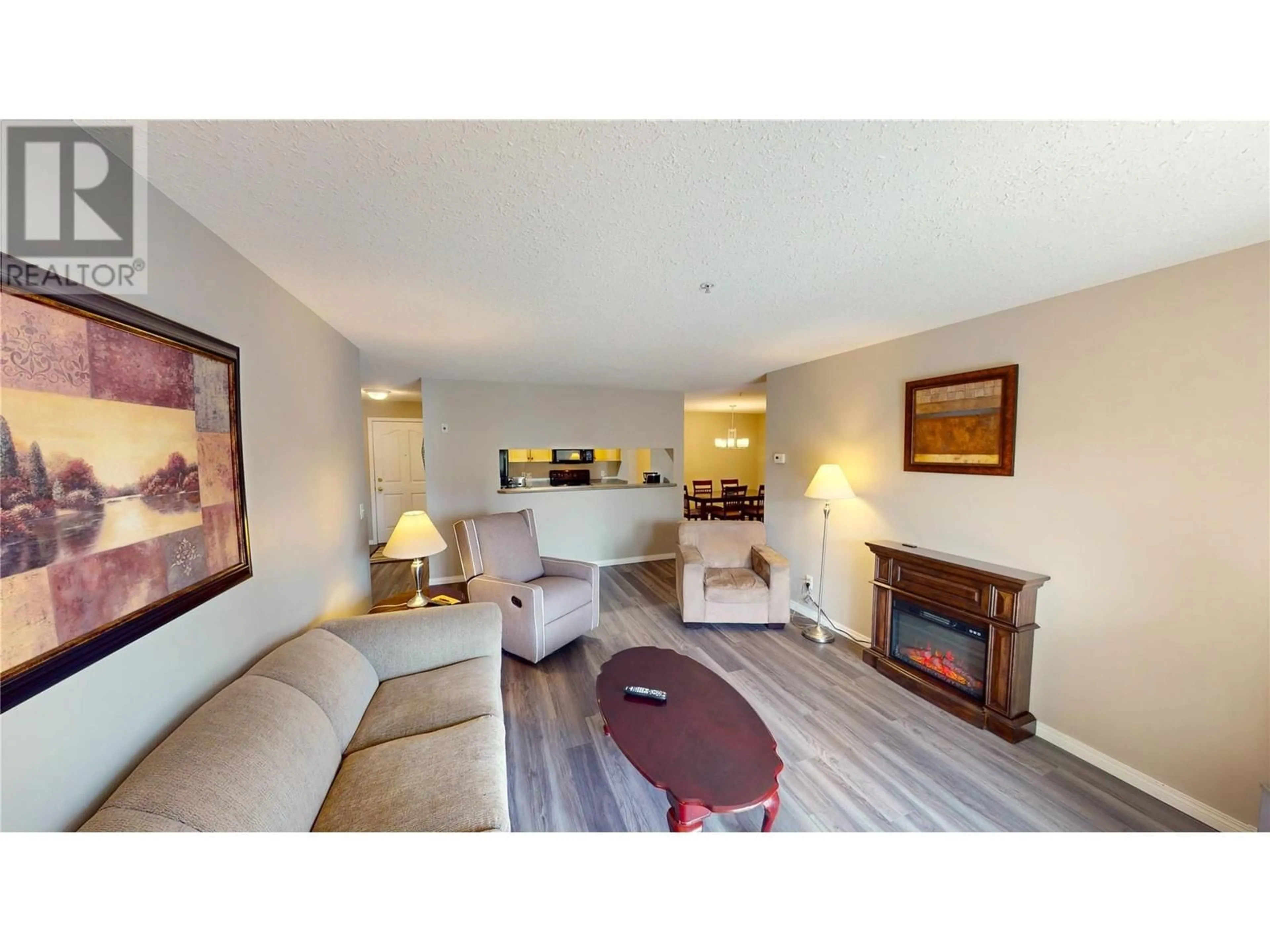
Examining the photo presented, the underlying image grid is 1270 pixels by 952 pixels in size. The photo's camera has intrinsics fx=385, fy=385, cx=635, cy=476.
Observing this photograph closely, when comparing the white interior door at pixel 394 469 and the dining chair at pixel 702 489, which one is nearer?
the white interior door at pixel 394 469

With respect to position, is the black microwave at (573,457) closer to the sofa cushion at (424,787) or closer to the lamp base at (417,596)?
the lamp base at (417,596)

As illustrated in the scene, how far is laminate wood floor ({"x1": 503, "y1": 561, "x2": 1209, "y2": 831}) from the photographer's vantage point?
1501 millimetres

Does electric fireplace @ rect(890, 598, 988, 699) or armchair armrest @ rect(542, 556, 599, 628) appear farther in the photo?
armchair armrest @ rect(542, 556, 599, 628)

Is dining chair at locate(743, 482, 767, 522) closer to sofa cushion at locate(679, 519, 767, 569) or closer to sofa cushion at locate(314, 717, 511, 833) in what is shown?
sofa cushion at locate(679, 519, 767, 569)

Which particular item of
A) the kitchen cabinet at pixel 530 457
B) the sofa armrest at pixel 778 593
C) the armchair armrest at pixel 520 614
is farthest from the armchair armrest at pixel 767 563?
the kitchen cabinet at pixel 530 457

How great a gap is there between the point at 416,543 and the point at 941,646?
317 centimetres

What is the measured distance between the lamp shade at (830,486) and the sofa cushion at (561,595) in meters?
1.86

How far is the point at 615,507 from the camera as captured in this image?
493 cm

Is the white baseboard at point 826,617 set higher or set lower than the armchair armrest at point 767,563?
lower

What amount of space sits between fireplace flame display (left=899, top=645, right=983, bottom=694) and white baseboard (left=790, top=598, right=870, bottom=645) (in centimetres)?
47

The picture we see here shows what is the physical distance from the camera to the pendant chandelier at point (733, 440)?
7.08 m

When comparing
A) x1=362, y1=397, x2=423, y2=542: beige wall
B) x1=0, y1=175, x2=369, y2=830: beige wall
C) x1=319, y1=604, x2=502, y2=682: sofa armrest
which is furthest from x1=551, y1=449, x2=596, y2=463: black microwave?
x1=319, y1=604, x2=502, y2=682: sofa armrest

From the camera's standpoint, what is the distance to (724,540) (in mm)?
3494
